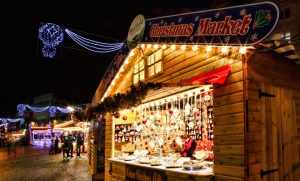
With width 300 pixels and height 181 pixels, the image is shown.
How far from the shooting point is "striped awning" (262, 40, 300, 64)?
5.79 m

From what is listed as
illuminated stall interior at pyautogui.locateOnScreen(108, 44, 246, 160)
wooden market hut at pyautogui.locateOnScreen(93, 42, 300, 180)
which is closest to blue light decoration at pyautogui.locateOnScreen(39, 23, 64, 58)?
illuminated stall interior at pyautogui.locateOnScreen(108, 44, 246, 160)

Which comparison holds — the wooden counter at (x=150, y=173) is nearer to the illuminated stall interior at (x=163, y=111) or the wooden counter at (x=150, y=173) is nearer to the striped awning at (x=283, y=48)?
the illuminated stall interior at (x=163, y=111)

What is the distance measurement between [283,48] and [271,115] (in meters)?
1.41

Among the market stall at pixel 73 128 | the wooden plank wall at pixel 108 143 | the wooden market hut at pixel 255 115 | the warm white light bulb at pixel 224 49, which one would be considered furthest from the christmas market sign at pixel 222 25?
the market stall at pixel 73 128

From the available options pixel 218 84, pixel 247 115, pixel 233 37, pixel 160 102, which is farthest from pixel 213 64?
pixel 160 102

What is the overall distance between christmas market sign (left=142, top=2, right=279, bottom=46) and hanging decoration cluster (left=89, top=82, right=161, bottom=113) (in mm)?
1252

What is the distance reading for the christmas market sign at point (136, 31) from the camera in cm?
814

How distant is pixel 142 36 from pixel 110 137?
549 cm

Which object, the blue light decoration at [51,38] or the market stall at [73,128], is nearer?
the blue light decoration at [51,38]

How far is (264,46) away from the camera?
5812mm

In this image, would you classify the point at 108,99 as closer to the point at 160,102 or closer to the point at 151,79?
the point at 151,79

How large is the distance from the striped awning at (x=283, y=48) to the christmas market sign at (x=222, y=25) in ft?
2.06

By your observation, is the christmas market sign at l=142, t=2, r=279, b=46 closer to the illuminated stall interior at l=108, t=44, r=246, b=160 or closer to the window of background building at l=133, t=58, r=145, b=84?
the illuminated stall interior at l=108, t=44, r=246, b=160

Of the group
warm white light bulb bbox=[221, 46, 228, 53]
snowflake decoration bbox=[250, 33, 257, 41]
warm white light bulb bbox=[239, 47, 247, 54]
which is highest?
snowflake decoration bbox=[250, 33, 257, 41]
